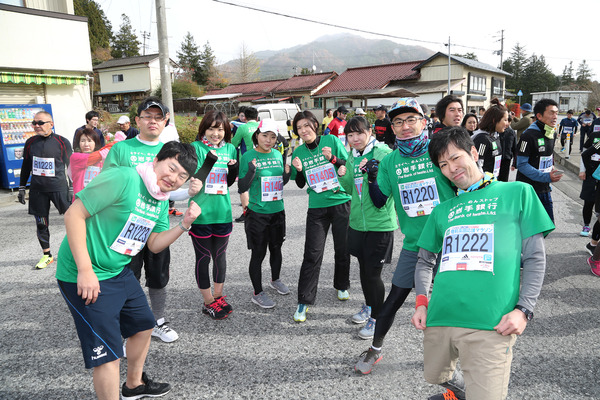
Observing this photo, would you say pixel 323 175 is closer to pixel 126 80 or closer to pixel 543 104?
pixel 543 104

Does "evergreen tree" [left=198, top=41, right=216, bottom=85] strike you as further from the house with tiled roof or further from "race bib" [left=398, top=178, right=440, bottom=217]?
"race bib" [left=398, top=178, right=440, bottom=217]

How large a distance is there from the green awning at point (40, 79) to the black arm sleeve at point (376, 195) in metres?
11.8

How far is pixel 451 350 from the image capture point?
6.40 feet

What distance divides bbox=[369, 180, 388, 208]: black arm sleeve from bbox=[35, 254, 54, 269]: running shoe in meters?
4.84

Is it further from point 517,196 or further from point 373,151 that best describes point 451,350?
point 373,151

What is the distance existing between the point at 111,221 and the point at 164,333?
1.67 m

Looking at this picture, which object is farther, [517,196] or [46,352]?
[46,352]

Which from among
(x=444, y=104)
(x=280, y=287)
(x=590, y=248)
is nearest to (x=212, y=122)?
(x=280, y=287)

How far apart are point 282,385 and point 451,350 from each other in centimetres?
137

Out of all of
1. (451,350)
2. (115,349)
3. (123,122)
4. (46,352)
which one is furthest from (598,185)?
(123,122)

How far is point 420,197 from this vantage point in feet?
9.09

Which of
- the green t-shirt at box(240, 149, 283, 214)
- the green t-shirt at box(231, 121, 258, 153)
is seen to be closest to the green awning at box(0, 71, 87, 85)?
the green t-shirt at box(231, 121, 258, 153)

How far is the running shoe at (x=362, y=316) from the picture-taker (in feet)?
11.9

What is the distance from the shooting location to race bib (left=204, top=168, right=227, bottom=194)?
3.68m
